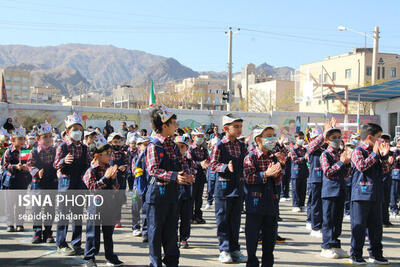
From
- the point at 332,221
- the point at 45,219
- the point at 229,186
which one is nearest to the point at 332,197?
the point at 332,221

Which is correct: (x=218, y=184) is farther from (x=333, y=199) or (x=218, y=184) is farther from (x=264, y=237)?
(x=333, y=199)

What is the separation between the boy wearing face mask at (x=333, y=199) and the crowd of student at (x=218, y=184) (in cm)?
2

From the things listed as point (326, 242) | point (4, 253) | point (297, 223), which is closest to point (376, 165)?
point (326, 242)

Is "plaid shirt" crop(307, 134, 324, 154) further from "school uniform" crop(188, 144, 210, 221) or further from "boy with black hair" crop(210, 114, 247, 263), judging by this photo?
"school uniform" crop(188, 144, 210, 221)

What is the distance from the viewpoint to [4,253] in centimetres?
793

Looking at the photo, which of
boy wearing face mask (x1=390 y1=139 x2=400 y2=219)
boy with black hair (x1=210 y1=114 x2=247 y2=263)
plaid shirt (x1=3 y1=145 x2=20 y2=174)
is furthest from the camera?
boy wearing face mask (x1=390 y1=139 x2=400 y2=219)

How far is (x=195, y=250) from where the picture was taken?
824cm

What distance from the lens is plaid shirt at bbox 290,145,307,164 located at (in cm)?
1233

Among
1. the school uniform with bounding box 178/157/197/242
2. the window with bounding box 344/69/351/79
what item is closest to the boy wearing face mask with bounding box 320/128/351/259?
the school uniform with bounding box 178/157/197/242

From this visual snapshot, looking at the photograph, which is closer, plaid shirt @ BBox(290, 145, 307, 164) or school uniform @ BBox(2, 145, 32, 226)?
school uniform @ BBox(2, 145, 32, 226)

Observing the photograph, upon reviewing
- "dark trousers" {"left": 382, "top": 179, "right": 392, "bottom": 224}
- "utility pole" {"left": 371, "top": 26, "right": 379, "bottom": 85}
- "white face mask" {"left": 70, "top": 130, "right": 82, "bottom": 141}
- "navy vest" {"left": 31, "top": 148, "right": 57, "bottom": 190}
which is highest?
"utility pole" {"left": 371, "top": 26, "right": 379, "bottom": 85}

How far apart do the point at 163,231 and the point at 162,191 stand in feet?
1.77

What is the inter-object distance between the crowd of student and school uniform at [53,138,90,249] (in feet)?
0.05

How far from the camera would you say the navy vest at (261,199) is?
20.2 ft
